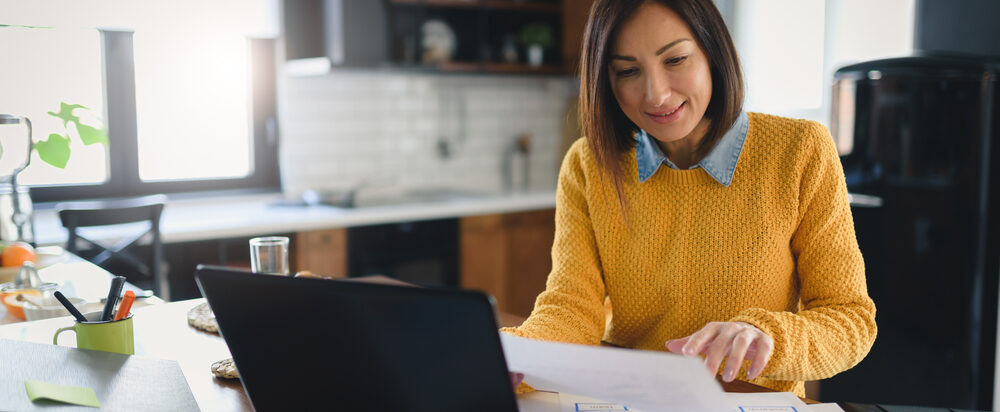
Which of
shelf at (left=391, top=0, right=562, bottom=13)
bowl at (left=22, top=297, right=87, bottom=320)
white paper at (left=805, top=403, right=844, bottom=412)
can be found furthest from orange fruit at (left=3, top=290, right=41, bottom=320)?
shelf at (left=391, top=0, right=562, bottom=13)

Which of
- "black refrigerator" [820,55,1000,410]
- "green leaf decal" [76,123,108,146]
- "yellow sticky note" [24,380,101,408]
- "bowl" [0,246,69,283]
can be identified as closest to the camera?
"yellow sticky note" [24,380,101,408]

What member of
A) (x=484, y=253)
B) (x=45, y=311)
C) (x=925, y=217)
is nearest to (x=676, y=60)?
(x=45, y=311)

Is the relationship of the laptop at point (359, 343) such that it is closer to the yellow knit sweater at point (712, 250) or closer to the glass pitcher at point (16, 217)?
the yellow knit sweater at point (712, 250)

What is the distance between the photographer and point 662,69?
4.18 ft

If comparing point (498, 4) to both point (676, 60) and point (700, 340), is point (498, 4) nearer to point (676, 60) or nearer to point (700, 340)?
point (676, 60)

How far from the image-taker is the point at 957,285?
8.87 feet

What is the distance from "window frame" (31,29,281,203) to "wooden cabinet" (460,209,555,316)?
0.99 m

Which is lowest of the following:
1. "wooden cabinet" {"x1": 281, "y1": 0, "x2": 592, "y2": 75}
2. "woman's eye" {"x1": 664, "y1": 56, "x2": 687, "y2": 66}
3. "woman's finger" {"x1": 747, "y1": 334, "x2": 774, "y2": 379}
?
"woman's finger" {"x1": 747, "y1": 334, "x2": 774, "y2": 379}

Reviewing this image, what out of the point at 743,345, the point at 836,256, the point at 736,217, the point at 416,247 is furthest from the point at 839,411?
the point at 416,247

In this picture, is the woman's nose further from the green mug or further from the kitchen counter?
the kitchen counter

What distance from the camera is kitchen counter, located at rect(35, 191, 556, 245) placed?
10.3ft

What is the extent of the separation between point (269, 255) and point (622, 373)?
82 centimetres

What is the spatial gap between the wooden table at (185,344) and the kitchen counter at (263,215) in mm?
1603

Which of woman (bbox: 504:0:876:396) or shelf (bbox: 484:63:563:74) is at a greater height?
shelf (bbox: 484:63:563:74)
